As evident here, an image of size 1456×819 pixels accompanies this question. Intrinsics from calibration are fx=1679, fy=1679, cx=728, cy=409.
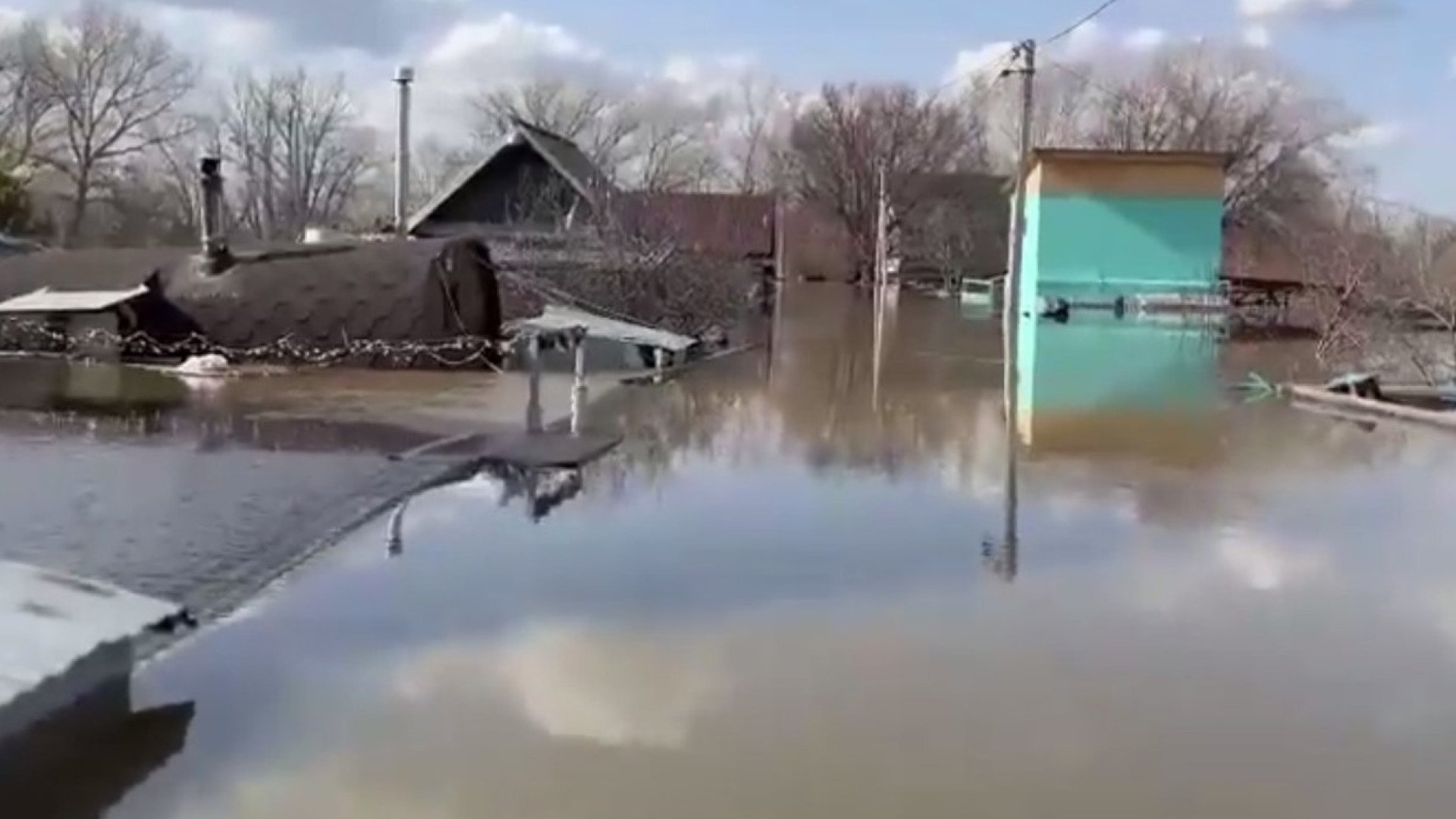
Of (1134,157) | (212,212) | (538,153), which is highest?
(1134,157)

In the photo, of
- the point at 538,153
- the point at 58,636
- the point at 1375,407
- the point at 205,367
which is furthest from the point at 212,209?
the point at 58,636

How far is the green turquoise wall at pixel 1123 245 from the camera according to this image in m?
39.9

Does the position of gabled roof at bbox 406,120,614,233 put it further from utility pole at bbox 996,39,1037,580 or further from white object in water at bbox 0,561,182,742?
white object in water at bbox 0,561,182,742

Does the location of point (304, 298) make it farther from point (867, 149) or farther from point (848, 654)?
point (867, 149)

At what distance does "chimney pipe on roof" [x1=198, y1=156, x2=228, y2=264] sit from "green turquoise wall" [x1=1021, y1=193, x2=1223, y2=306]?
69.1 ft

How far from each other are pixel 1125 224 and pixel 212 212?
23512 millimetres

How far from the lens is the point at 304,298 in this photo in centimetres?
2192

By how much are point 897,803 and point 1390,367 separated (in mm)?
20165

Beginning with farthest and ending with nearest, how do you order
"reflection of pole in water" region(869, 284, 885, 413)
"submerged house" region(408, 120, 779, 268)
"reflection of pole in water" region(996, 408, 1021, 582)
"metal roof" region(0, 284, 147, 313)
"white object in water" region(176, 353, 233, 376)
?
"submerged house" region(408, 120, 779, 268) < "metal roof" region(0, 284, 147, 313) < "white object in water" region(176, 353, 233, 376) < "reflection of pole in water" region(869, 284, 885, 413) < "reflection of pole in water" region(996, 408, 1021, 582)

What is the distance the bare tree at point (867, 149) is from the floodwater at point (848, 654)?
2454 inches

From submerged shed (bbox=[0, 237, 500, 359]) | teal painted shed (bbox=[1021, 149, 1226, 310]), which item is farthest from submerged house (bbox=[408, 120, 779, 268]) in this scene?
submerged shed (bbox=[0, 237, 500, 359])

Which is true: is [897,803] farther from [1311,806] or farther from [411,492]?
[411,492]

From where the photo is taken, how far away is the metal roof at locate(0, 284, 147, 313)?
22031 millimetres

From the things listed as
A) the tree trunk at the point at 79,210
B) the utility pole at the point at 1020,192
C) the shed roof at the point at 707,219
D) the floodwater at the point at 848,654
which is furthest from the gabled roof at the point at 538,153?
the floodwater at the point at 848,654
